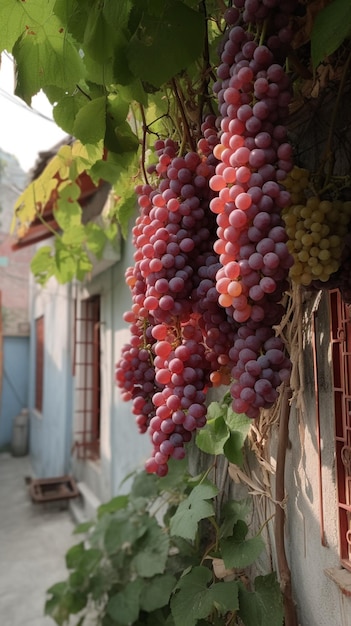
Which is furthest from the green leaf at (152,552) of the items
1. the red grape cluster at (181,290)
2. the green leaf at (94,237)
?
the green leaf at (94,237)

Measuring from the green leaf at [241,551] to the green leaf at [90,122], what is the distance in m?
1.08

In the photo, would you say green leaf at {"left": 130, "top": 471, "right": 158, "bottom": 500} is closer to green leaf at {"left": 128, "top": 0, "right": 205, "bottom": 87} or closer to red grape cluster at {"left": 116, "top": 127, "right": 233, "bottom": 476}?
red grape cluster at {"left": 116, "top": 127, "right": 233, "bottom": 476}

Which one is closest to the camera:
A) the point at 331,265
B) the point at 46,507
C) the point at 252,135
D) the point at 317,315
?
the point at 252,135

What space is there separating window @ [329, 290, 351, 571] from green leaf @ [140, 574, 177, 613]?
1043 mm

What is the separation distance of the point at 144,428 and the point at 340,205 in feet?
1.87

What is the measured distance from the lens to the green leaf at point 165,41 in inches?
29.7

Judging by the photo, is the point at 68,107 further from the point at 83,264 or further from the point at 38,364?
the point at 38,364

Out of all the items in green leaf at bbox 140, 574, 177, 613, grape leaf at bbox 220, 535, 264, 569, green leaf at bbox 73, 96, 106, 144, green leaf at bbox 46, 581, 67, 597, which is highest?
green leaf at bbox 73, 96, 106, 144

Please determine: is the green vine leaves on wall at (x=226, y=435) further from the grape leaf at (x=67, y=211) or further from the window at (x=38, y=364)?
the window at (x=38, y=364)

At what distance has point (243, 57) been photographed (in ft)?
2.17

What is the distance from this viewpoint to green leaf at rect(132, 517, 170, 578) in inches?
78.3

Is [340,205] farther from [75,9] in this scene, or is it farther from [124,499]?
[124,499]

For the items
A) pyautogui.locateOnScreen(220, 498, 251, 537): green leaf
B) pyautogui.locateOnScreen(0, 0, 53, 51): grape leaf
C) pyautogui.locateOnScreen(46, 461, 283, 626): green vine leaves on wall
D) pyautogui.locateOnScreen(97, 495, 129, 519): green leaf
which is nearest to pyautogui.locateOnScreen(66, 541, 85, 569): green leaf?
pyautogui.locateOnScreen(46, 461, 283, 626): green vine leaves on wall

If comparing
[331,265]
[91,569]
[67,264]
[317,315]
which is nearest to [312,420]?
[317,315]
